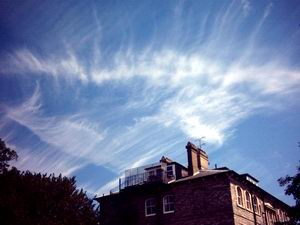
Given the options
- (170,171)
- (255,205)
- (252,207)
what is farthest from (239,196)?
(170,171)

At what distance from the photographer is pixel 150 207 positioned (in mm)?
33469

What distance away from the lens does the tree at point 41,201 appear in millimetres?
25766

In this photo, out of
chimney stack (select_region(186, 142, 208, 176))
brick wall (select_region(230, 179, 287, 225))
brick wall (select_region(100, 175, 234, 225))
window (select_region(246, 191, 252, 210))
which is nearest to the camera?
brick wall (select_region(100, 175, 234, 225))

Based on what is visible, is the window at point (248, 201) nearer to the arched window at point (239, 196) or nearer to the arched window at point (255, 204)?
the arched window at point (255, 204)

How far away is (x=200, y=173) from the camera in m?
33.6

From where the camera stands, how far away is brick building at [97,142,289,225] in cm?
3000

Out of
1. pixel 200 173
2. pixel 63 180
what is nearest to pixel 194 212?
pixel 200 173

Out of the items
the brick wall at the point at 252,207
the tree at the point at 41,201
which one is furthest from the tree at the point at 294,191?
the tree at the point at 41,201

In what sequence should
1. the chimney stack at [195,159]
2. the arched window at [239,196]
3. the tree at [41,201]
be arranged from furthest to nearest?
the chimney stack at [195,159], the arched window at [239,196], the tree at [41,201]

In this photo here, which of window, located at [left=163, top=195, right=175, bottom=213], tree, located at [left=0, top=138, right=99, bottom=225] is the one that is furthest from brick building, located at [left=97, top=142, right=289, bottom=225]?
tree, located at [left=0, top=138, right=99, bottom=225]

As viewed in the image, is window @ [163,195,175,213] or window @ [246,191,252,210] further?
window @ [246,191,252,210]

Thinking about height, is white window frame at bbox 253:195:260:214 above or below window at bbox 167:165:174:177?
below

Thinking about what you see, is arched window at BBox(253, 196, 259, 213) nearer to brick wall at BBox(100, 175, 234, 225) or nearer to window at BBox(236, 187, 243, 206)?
window at BBox(236, 187, 243, 206)

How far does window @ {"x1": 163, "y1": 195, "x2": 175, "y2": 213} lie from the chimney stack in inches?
124
